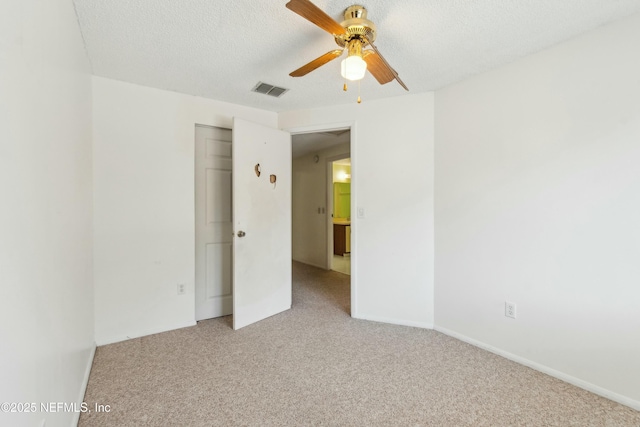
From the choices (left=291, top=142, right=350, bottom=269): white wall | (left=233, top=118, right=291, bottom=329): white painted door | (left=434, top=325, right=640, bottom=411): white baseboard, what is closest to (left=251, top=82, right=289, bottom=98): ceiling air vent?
(left=233, top=118, right=291, bottom=329): white painted door

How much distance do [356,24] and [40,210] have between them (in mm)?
1641

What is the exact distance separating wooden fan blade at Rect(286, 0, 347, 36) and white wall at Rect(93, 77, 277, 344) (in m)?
1.81

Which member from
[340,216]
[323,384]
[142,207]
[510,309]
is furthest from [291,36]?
[340,216]

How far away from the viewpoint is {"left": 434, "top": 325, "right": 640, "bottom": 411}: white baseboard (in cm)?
166

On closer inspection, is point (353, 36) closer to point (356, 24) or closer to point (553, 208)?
point (356, 24)

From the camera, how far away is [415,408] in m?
1.62

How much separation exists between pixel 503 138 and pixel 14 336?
9.22ft

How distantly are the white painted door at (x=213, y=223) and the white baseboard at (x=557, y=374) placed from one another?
2260mm

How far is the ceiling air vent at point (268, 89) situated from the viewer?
2547 mm

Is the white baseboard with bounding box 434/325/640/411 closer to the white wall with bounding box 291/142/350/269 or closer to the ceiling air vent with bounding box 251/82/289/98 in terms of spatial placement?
the ceiling air vent with bounding box 251/82/289/98

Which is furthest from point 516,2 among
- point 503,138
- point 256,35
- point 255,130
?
point 255,130

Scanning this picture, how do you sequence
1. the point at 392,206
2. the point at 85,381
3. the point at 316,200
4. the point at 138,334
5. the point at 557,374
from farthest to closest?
the point at 316,200 < the point at 392,206 < the point at 138,334 < the point at 557,374 < the point at 85,381

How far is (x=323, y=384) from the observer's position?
1828mm

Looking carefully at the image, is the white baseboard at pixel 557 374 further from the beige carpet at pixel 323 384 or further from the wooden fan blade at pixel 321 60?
the wooden fan blade at pixel 321 60
